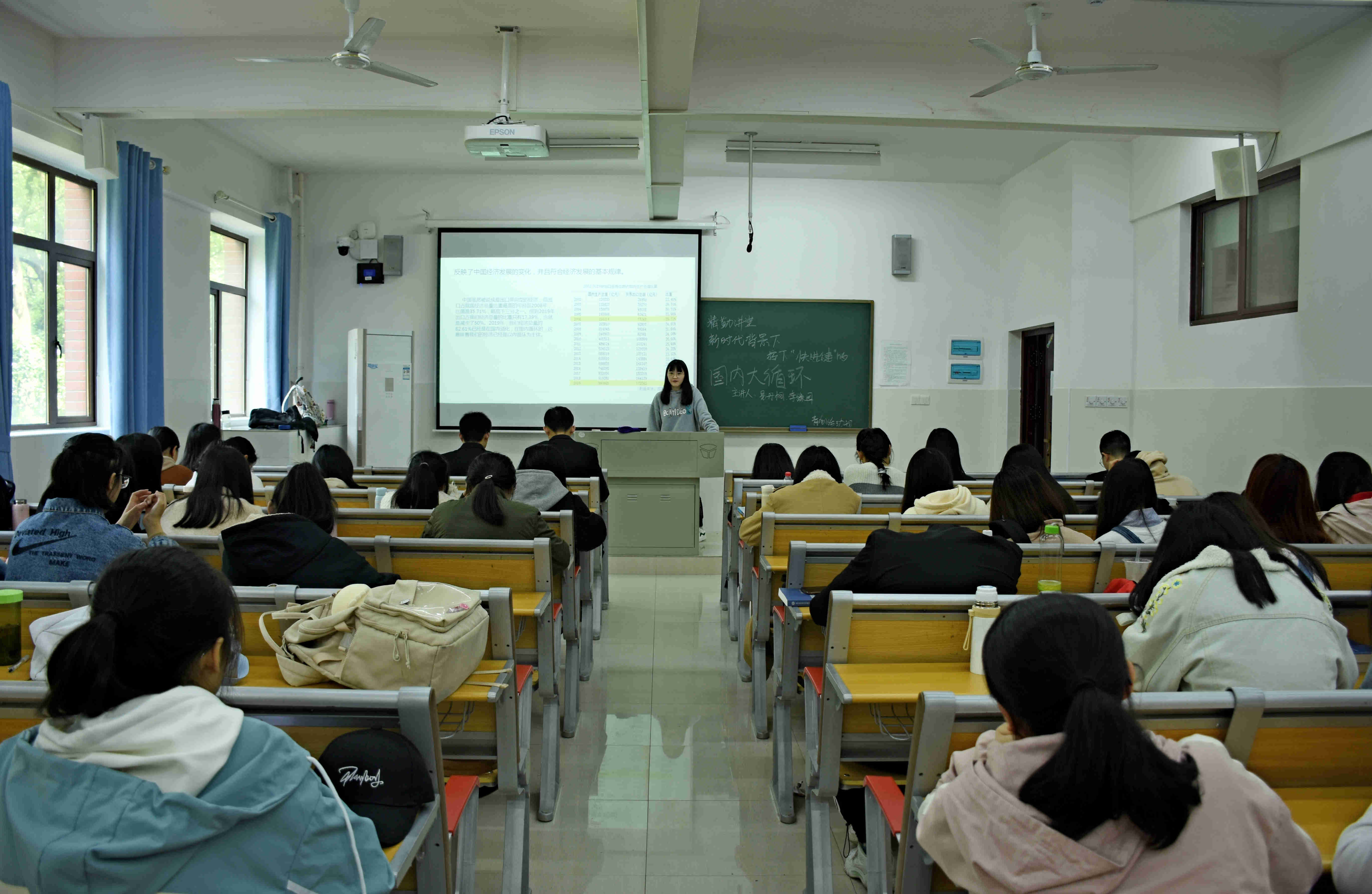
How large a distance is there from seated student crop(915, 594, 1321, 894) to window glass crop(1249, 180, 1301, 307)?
18.6ft

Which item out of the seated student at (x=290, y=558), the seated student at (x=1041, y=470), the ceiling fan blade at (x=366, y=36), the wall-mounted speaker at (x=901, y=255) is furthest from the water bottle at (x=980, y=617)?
the wall-mounted speaker at (x=901, y=255)

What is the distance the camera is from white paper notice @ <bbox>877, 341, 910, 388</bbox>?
8688 mm

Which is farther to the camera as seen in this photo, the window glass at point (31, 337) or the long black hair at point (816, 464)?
the window glass at point (31, 337)

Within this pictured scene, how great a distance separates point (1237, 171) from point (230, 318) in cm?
771

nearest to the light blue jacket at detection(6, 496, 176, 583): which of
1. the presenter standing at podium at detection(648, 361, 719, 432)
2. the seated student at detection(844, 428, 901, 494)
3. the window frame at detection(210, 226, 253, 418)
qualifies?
the seated student at detection(844, 428, 901, 494)

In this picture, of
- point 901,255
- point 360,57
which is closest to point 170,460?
point 360,57

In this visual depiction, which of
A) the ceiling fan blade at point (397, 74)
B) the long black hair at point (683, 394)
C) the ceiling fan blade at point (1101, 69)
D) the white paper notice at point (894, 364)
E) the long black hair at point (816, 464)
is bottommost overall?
the long black hair at point (816, 464)

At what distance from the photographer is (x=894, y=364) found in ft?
28.6

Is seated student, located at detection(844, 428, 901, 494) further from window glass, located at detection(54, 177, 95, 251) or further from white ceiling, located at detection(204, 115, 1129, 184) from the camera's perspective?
window glass, located at detection(54, 177, 95, 251)

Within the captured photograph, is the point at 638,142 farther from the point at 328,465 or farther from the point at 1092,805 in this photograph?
the point at 1092,805

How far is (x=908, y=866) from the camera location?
1404 millimetres

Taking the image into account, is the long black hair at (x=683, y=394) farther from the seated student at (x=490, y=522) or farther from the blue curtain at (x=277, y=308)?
the seated student at (x=490, y=522)

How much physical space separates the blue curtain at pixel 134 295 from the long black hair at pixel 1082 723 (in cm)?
619

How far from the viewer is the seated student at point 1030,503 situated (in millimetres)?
2848
